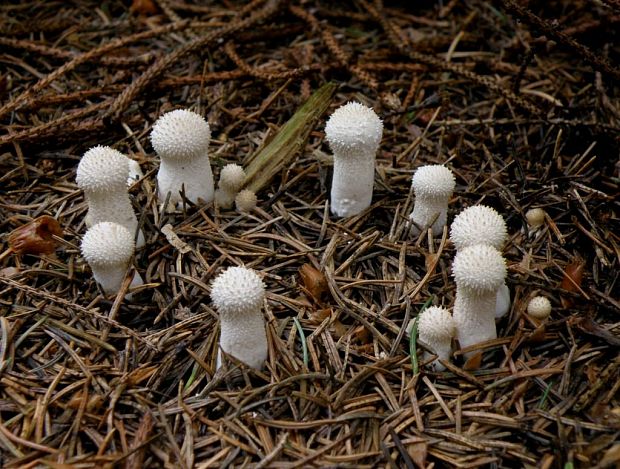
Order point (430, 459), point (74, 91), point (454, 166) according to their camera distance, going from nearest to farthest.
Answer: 1. point (430, 459)
2. point (454, 166)
3. point (74, 91)

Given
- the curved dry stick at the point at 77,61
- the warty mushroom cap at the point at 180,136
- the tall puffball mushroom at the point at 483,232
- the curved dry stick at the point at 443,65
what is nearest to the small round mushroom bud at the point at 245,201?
the warty mushroom cap at the point at 180,136

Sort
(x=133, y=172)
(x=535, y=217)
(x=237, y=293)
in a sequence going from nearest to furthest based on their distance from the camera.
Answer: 1. (x=237, y=293)
2. (x=535, y=217)
3. (x=133, y=172)

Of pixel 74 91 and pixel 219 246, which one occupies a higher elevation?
pixel 74 91

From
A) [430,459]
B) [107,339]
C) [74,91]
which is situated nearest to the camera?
[430,459]

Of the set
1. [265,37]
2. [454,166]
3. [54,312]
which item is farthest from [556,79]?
[54,312]

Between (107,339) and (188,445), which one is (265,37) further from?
(188,445)

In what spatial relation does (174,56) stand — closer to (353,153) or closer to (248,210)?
(248,210)

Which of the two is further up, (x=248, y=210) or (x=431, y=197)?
(x=431, y=197)

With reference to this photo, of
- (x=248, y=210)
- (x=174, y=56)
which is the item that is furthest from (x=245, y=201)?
(x=174, y=56)
